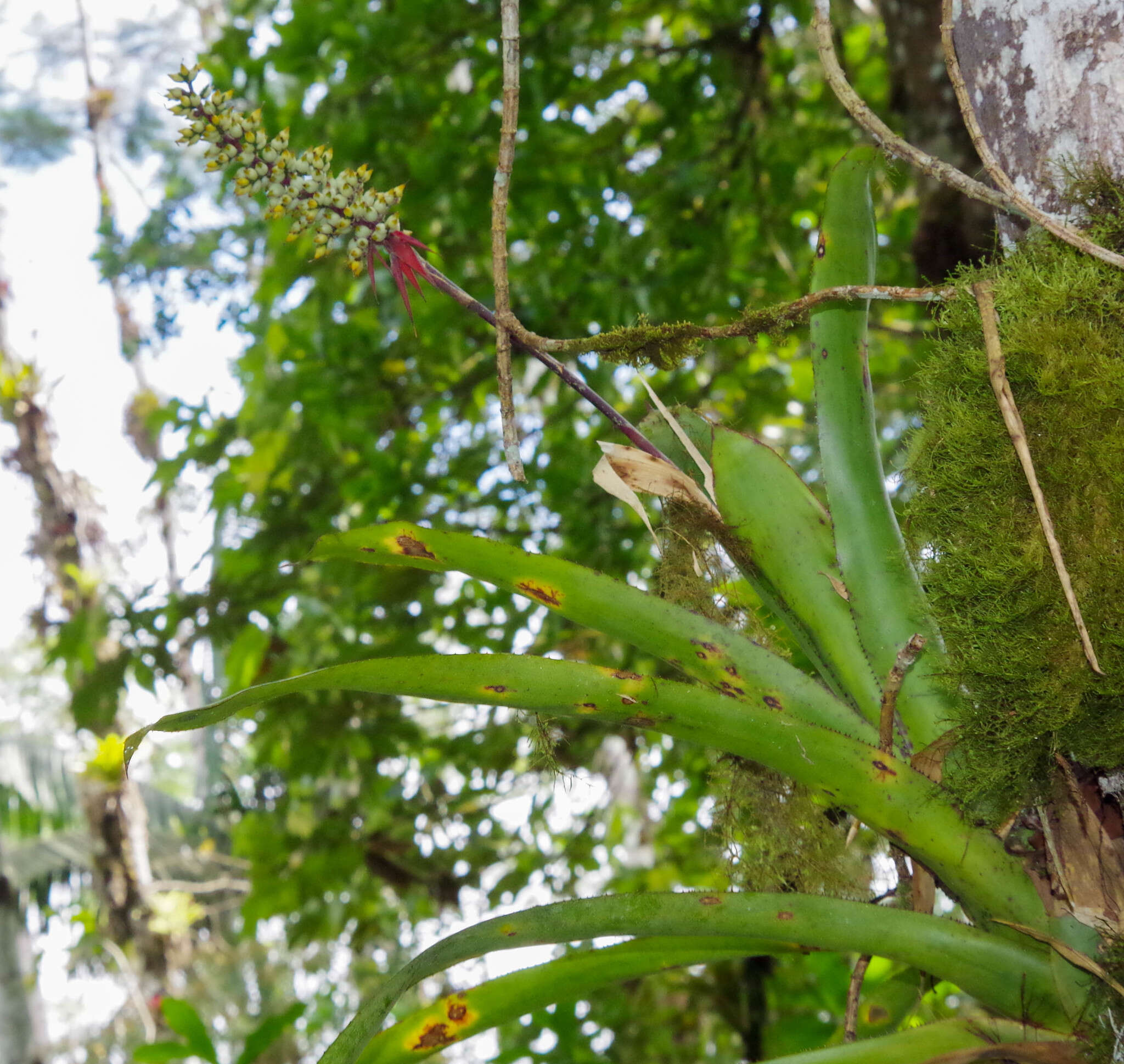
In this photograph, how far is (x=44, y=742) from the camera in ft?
21.5

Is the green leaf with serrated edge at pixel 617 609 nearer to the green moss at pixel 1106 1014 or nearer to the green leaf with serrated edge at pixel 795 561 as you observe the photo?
the green leaf with serrated edge at pixel 795 561

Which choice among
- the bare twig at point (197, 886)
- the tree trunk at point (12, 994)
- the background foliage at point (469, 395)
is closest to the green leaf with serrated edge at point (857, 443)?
the background foliage at point (469, 395)

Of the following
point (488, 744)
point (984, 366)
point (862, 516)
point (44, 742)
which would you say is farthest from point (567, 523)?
point (44, 742)

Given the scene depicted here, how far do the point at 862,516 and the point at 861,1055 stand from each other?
0.39 m

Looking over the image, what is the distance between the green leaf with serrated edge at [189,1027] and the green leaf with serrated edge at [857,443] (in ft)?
4.51

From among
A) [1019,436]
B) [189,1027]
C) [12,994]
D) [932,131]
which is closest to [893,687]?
[1019,436]

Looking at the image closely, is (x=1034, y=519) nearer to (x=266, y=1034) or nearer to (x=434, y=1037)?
(x=434, y=1037)

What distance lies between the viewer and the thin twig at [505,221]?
0.65m

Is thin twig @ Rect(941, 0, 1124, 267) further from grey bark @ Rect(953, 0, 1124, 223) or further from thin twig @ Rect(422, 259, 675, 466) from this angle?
thin twig @ Rect(422, 259, 675, 466)

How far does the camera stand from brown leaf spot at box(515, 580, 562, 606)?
0.67 meters

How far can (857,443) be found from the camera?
0.78m

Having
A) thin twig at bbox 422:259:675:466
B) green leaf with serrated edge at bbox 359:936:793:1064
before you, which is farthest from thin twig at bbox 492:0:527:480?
green leaf with serrated edge at bbox 359:936:793:1064

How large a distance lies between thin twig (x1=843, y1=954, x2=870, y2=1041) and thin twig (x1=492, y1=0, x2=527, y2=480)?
500 millimetres

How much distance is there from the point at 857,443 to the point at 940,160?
0.76ft
